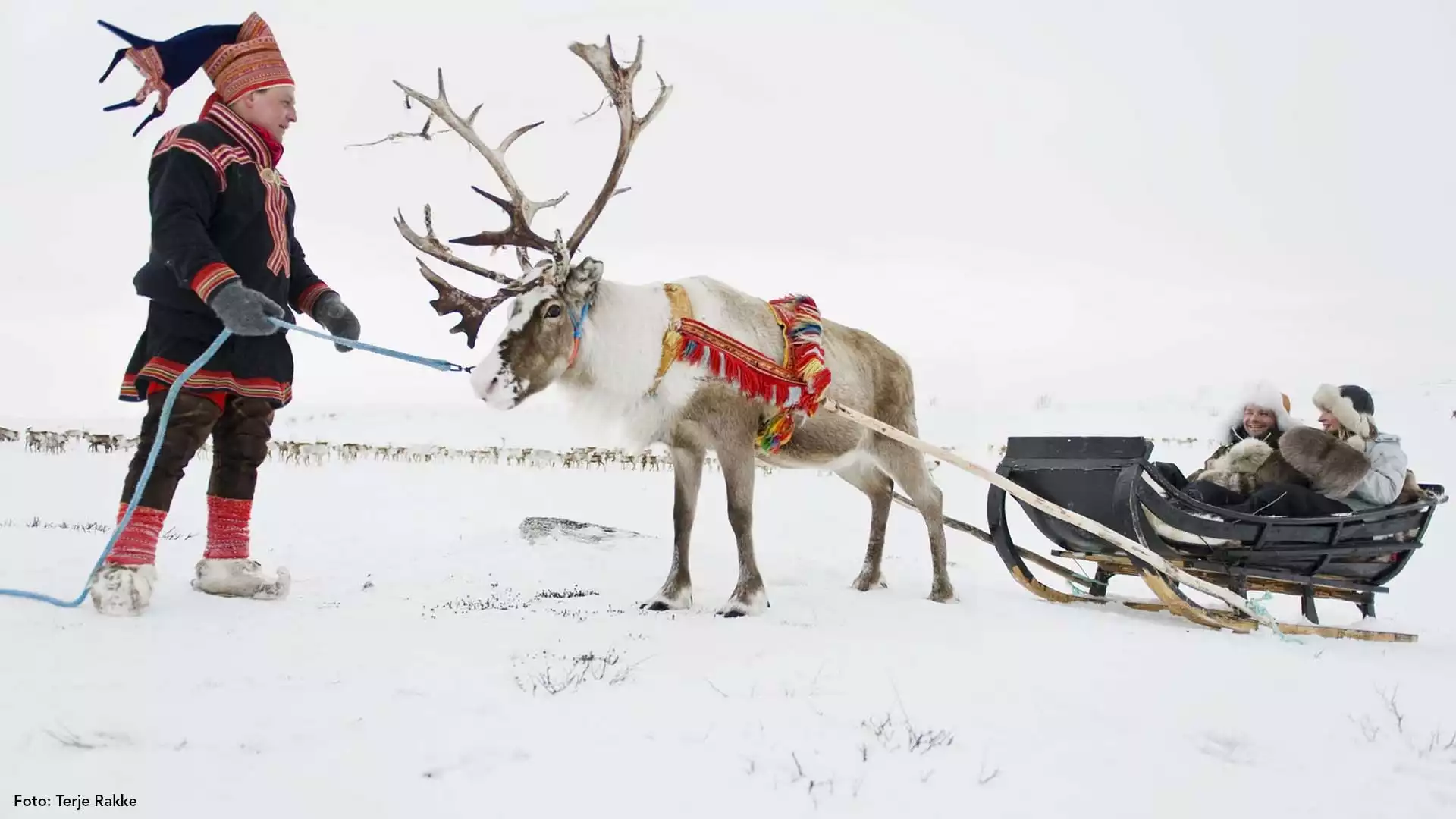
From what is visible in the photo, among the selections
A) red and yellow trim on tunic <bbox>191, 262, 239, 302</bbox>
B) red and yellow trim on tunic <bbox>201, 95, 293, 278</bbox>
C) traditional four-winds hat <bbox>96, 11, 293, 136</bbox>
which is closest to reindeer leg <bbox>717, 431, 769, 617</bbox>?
red and yellow trim on tunic <bbox>201, 95, 293, 278</bbox>

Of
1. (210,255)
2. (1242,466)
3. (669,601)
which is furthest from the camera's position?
(1242,466)

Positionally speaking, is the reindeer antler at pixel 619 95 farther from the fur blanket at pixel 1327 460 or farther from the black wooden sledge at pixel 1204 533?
the fur blanket at pixel 1327 460

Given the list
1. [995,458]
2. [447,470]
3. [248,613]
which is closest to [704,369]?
[248,613]

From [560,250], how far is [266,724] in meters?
3.06

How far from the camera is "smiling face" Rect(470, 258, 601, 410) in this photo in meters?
5.11

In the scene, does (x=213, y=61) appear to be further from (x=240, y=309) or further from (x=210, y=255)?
(x=240, y=309)

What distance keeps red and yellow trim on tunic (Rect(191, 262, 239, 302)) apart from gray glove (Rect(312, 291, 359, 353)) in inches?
33.8

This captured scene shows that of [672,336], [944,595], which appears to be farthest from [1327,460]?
[672,336]

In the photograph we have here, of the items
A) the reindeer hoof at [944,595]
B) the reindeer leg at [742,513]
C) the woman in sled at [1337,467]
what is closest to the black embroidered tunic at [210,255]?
the reindeer leg at [742,513]

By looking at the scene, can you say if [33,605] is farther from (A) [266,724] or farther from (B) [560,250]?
(B) [560,250]

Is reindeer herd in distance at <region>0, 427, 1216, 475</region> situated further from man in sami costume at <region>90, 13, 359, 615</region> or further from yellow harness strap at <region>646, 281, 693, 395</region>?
man in sami costume at <region>90, 13, 359, 615</region>

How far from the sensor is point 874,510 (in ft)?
23.4

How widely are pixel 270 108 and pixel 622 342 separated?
6.97ft

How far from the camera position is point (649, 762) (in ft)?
9.25
